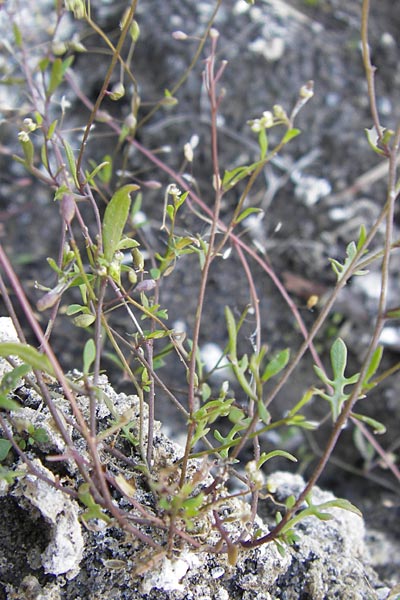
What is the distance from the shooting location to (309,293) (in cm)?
183

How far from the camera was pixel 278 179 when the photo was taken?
190 centimetres

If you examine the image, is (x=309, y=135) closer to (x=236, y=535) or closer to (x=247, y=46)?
(x=247, y=46)

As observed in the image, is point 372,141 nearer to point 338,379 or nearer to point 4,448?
point 338,379

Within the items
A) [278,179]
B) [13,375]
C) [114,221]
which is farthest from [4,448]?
[278,179]

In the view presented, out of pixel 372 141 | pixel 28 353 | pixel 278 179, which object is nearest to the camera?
pixel 28 353

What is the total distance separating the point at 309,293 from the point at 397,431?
427 millimetres

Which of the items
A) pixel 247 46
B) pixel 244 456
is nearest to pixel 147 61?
pixel 247 46

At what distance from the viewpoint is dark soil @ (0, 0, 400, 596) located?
174 centimetres

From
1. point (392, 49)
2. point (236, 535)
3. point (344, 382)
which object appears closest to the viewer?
point (344, 382)

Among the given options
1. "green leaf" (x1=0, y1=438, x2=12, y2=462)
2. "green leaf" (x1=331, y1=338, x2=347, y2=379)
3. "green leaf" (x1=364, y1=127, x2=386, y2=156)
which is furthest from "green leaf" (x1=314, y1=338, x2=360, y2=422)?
"green leaf" (x1=0, y1=438, x2=12, y2=462)

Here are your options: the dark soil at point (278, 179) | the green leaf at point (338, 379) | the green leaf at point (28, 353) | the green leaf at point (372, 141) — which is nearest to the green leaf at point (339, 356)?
the green leaf at point (338, 379)

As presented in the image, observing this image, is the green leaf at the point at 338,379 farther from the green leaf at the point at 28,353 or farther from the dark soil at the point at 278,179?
the dark soil at the point at 278,179

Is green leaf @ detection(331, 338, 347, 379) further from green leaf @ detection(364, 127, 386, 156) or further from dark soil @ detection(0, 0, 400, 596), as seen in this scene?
dark soil @ detection(0, 0, 400, 596)

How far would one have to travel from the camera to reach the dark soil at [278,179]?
5.69 ft
